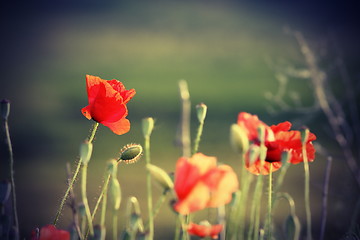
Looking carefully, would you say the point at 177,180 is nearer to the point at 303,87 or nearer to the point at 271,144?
the point at 271,144

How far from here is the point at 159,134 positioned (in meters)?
2.67

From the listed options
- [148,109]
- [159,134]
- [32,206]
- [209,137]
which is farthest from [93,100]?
[148,109]

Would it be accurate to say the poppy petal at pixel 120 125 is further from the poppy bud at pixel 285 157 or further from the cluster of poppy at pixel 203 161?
the poppy bud at pixel 285 157

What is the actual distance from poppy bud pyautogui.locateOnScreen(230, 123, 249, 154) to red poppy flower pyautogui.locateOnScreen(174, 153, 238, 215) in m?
0.05

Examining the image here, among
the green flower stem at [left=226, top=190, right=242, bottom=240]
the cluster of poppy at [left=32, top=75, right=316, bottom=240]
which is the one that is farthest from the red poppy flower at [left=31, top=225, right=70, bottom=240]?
the green flower stem at [left=226, top=190, right=242, bottom=240]

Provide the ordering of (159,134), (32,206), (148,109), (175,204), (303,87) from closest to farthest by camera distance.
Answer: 1. (175,204)
2. (32,206)
3. (159,134)
4. (148,109)
5. (303,87)

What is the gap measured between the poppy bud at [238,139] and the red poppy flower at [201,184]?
1.8 inches

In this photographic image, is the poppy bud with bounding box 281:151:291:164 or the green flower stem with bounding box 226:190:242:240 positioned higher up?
the poppy bud with bounding box 281:151:291:164

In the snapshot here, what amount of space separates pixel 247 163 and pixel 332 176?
4.91ft

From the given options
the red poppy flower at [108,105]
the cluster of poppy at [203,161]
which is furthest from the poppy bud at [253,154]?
the red poppy flower at [108,105]

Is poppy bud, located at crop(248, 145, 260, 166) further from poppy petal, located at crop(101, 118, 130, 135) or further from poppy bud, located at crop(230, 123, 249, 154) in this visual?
poppy petal, located at crop(101, 118, 130, 135)

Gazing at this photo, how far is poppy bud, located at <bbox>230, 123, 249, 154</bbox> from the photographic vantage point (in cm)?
41

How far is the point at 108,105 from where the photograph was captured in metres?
0.49

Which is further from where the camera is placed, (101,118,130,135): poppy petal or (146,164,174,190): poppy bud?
(101,118,130,135): poppy petal
